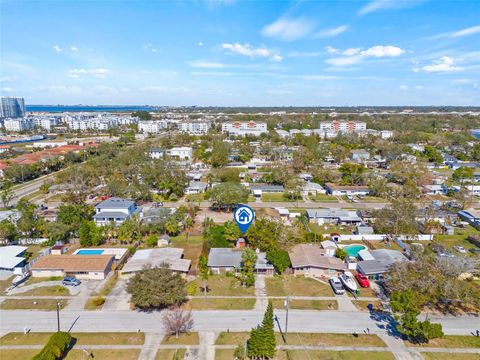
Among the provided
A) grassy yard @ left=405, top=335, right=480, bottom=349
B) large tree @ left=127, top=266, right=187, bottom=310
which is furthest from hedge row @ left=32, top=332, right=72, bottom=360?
grassy yard @ left=405, top=335, right=480, bottom=349

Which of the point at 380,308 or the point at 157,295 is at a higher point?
the point at 157,295

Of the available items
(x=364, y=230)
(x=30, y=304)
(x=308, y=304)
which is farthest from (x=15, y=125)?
(x=308, y=304)

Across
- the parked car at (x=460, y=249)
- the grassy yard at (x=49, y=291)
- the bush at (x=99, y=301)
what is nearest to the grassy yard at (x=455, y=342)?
the parked car at (x=460, y=249)

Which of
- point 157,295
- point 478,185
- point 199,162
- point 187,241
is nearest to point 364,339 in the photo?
point 157,295

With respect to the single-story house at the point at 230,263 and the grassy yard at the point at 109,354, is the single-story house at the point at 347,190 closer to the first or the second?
the single-story house at the point at 230,263

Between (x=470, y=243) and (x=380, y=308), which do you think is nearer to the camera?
(x=380, y=308)

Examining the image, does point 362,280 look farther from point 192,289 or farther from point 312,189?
point 312,189

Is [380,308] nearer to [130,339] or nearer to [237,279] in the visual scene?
[237,279]
